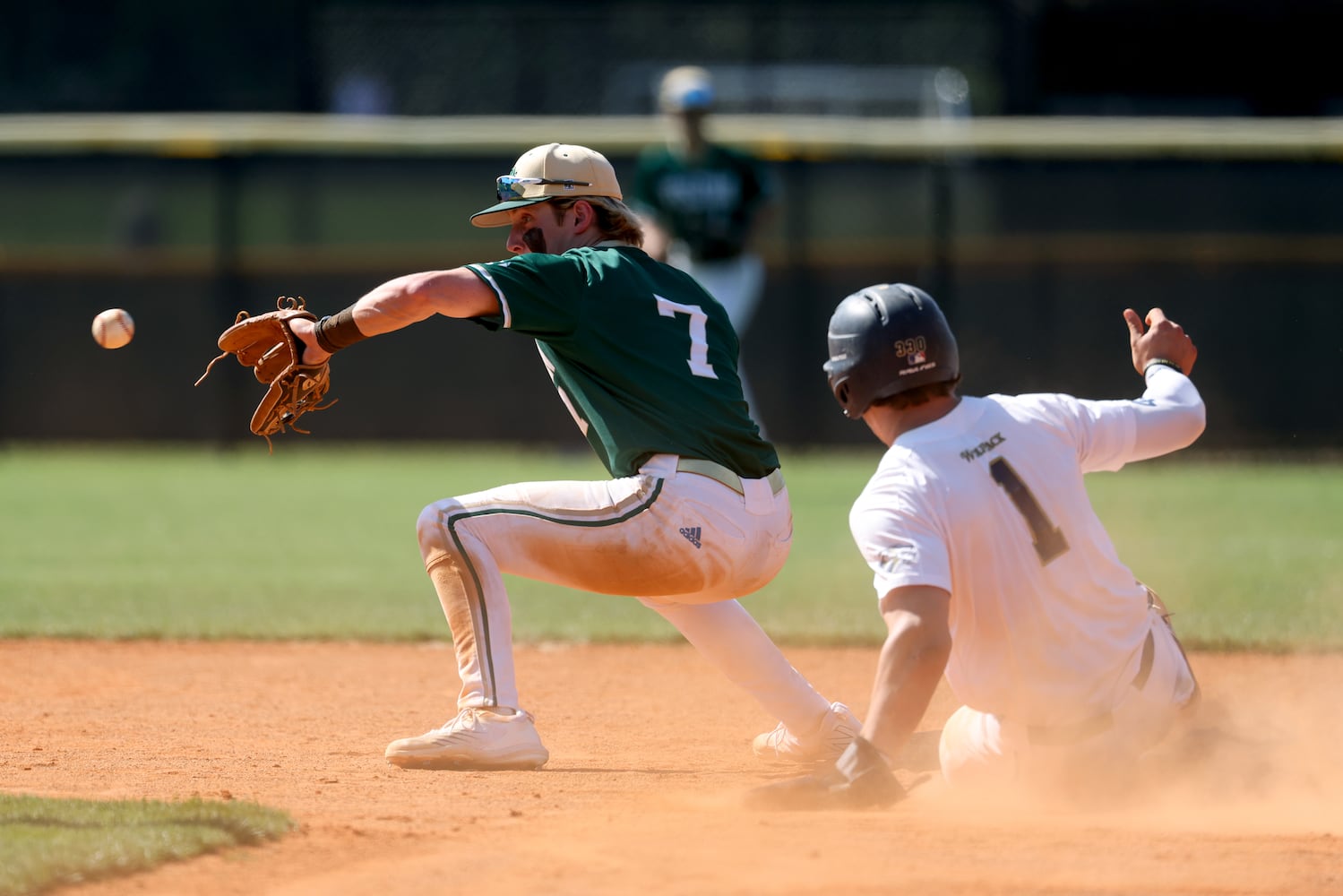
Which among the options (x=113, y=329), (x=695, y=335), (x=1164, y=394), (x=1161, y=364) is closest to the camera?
(x=1164, y=394)

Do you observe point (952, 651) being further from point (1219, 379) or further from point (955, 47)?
point (955, 47)

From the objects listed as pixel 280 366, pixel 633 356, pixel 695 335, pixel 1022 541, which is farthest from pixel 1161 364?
pixel 280 366

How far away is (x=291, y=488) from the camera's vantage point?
12430mm

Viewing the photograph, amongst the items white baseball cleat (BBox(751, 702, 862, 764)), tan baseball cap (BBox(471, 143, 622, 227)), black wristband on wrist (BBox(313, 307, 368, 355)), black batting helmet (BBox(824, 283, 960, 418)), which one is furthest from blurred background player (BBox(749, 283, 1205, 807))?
black wristband on wrist (BBox(313, 307, 368, 355))

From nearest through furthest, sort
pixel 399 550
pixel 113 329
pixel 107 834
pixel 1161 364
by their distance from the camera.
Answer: pixel 107 834
pixel 1161 364
pixel 113 329
pixel 399 550

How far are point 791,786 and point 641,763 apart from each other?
1023 mm

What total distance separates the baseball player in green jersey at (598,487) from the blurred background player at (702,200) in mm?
6967

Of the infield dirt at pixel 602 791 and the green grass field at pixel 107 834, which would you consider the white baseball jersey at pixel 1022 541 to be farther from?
the green grass field at pixel 107 834

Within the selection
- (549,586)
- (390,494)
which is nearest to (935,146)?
(390,494)

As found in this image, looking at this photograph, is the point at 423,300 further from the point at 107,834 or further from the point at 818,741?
the point at 818,741

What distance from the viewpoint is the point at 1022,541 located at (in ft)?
11.3

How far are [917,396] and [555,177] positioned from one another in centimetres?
132

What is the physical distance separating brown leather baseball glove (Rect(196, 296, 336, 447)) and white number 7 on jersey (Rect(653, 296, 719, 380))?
91cm

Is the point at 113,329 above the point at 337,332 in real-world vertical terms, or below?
below
